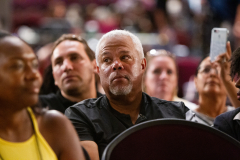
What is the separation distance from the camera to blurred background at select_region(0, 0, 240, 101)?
15.5 feet

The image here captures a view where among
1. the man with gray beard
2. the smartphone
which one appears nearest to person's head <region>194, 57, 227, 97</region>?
the smartphone

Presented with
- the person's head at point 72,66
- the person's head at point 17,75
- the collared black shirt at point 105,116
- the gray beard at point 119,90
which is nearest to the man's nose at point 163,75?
the person's head at point 72,66

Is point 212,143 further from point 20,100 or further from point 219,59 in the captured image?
point 219,59

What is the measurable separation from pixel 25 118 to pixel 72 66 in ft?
3.83

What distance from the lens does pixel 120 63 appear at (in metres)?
1.46

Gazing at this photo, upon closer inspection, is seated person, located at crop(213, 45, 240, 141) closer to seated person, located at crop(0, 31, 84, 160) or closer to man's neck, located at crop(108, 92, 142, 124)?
man's neck, located at crop(108, 92, 142, 124)

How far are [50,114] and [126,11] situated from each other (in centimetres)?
627

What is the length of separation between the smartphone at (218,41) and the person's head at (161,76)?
680 mm

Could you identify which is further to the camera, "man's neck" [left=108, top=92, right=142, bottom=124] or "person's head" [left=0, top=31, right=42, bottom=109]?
"man's neck" [left=108, top=92, right=142, bottom=124]

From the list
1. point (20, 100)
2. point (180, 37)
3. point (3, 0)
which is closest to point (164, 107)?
point (20, 100)

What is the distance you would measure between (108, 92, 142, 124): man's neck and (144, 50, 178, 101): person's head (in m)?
0.87

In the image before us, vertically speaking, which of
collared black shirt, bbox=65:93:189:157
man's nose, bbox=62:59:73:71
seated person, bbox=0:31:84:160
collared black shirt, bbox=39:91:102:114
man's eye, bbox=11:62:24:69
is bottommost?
collared black shirt, bbox=39:91:102:114

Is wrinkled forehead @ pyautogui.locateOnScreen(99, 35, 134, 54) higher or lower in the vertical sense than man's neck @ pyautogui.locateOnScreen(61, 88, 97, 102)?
higher

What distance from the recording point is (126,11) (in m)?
6.96
